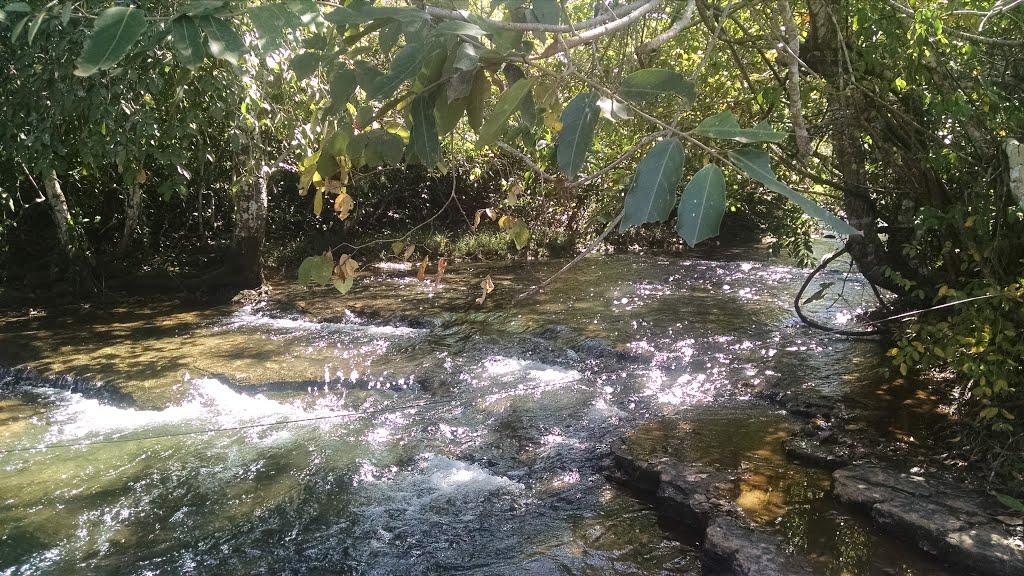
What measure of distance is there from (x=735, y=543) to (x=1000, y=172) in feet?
7.15

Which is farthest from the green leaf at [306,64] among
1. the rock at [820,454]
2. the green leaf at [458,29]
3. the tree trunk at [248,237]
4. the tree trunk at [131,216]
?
the tree trunk at [131,216]

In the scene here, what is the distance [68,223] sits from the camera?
8.73 metres

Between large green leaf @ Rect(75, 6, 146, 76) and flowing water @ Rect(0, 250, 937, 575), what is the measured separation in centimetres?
140

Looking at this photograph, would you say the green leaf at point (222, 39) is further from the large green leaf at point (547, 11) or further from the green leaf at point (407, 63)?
the large green leaf at point (547, 11)

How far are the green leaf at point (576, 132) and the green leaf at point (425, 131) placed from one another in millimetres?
236

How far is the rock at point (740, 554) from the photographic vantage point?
9.70 ft

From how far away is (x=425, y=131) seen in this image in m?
1.17

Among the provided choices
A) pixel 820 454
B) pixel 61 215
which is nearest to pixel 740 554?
pixel 820 454

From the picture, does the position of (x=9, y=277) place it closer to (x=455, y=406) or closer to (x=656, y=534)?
(x=455, y=406)

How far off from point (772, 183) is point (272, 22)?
70cm

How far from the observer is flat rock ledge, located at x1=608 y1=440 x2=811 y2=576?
9.91ft

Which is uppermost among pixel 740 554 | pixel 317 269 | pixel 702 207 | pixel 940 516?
pixel 702 207

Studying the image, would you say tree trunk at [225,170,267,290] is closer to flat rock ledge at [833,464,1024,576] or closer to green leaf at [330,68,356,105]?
flat rock ledge at [833,464,1024,576]

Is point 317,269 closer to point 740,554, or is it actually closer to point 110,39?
point 110,39
